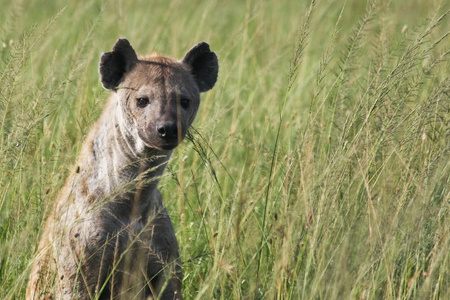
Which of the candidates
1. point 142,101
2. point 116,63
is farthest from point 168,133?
point 116,63

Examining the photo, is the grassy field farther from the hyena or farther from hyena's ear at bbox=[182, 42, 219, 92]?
hyena's ear at bbox=[182, 42, 219, 92]

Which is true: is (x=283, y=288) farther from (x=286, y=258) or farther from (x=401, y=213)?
(x=401, y=213)

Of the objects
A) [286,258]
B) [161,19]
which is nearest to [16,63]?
[286,258]

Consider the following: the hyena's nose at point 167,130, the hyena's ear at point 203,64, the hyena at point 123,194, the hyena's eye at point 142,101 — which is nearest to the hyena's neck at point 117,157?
the hyena at point 123,194

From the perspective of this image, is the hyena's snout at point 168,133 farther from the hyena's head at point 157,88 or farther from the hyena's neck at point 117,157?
the hyena's neck at point 117,157

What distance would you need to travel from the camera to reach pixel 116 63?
A: 4191 millimetres

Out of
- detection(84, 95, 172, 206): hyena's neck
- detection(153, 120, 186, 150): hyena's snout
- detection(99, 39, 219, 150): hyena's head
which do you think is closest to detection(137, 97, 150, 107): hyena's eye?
detection(99, 39, 219, 150): hyena's head

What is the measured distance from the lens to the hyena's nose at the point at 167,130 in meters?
3.72

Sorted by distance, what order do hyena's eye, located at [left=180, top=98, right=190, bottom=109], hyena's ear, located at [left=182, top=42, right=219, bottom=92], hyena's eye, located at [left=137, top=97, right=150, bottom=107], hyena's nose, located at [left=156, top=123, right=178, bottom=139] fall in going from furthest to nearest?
1. hyena's ear, located at [left=182, top=42, right=219, bottom=92]
2. hyena's eye, located at [left=180, top=98, right=190, bottom=109]
3. hyena's eye, located at [left=137, top=97, right=150, bottom=107]
4. hyena's nose, located at [left=156, top=123, right=178, bottom=139]

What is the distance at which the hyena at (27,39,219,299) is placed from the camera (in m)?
3.80

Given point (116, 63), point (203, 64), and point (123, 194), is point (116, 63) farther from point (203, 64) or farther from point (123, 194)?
point (123, 194)

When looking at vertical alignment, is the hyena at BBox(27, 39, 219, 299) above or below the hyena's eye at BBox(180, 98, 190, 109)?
below

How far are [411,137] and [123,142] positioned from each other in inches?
61.0

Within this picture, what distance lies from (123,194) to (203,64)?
0.99 m
